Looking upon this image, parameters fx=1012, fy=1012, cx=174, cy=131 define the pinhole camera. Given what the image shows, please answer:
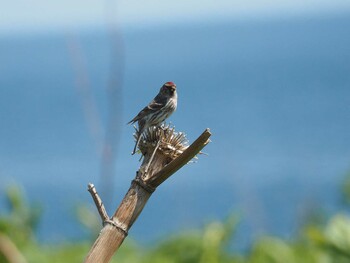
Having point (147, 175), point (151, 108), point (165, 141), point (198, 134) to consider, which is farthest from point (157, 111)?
point (198, 134)

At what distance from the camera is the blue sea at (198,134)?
7.54m

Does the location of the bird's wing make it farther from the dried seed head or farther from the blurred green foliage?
the blurred green foliage

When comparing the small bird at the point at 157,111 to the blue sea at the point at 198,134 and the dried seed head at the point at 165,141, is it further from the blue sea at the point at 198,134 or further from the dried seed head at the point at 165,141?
the blue sea at the point at 198,134

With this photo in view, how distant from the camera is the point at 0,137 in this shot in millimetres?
65125

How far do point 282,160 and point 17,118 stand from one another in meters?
39.5

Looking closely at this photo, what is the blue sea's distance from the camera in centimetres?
754

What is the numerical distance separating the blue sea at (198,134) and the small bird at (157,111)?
1.41 metres

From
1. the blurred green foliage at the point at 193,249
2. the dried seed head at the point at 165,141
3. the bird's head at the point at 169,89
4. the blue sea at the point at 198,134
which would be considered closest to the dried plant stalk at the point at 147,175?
the dried seed head at the point at 165,141

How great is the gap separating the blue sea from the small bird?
1409 mm

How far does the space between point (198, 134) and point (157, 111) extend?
3873cm

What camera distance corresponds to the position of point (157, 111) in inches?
107

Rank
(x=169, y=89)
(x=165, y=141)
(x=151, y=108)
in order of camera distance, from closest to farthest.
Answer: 1. (x=165, y=141)
2. (x=151, y=108)
3. (x=169, y=89)

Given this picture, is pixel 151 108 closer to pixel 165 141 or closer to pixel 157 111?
pixel 157 111

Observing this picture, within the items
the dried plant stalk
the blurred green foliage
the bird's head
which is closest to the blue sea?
the blurred green foliage
